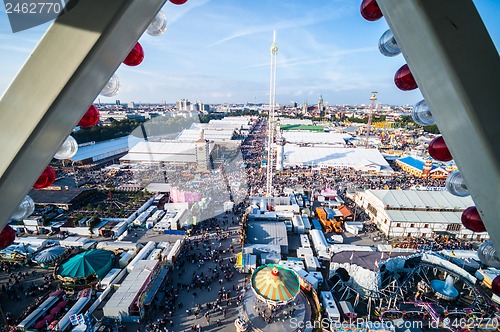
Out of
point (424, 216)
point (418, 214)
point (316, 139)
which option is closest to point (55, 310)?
point (418, 214)

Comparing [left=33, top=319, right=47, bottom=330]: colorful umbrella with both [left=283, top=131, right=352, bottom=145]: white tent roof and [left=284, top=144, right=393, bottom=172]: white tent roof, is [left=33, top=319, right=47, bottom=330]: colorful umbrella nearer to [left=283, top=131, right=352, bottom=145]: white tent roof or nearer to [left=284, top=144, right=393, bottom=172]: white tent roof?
[left=284, top=144, right=393, bottom=172]: white tent roof

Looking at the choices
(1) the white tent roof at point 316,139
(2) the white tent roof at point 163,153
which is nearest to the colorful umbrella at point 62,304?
(2) the white tent roof at point 163,153

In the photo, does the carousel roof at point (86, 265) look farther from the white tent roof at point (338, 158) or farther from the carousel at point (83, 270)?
the white tent roof at point (338, 158)

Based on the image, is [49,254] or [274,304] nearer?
[274,304]

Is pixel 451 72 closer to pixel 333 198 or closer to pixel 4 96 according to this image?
pixel 4 96

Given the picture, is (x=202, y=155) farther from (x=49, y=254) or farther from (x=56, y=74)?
(x=56, y=74)

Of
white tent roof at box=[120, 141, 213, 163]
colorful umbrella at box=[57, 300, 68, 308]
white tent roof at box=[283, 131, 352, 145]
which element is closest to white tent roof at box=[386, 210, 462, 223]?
colorful umbrella at box=[57, 300, 68, 308]

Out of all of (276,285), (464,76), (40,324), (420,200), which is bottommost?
(40,324)
